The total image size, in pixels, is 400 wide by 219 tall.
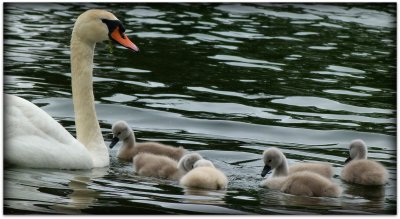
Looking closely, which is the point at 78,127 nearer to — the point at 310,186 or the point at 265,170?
the point at 265,170

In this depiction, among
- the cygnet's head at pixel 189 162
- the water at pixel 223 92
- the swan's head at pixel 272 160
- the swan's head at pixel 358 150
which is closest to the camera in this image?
the water at pixel 223 92

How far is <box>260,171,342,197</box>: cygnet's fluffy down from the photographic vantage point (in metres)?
10.6

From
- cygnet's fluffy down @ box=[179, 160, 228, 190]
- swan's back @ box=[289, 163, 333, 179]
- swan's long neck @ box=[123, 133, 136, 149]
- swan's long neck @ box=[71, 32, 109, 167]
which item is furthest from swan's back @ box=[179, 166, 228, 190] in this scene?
swan's long neck @ box=[123, 133, 136, 149]

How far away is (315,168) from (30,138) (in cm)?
273

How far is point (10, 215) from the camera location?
31.3 feet

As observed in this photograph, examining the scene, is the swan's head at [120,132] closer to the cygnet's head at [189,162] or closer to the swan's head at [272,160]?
the cygnet's head at [189,162]

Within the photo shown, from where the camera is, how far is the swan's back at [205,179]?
35.1 ft

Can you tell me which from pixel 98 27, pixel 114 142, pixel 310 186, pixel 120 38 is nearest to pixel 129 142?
pixel 114 142

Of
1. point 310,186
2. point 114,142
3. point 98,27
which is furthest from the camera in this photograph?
point 114,142

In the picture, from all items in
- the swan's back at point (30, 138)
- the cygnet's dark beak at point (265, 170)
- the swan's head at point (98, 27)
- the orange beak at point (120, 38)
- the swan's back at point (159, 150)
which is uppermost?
the swan's head at point (98, 27)

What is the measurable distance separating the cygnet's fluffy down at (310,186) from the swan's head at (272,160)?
0.46 metres

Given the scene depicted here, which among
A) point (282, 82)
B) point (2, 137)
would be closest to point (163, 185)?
point (2, 137)

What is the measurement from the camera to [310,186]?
10609 mm

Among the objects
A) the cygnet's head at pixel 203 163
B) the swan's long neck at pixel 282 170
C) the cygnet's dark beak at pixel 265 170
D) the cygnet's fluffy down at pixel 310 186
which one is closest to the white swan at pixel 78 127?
the cygnet's head at pixel 203 163
